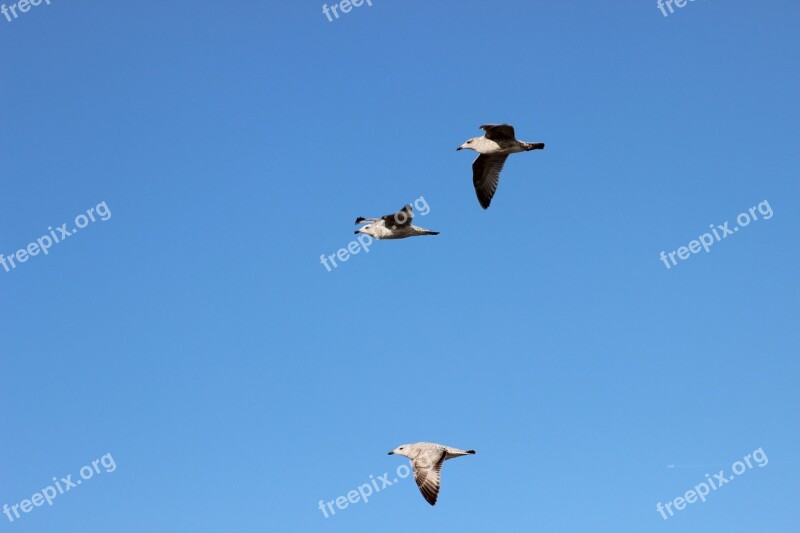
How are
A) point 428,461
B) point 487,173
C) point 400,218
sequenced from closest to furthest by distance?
point 428,461, point 400,218, point 487,173

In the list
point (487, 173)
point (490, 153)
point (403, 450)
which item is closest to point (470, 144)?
point (490, 153)

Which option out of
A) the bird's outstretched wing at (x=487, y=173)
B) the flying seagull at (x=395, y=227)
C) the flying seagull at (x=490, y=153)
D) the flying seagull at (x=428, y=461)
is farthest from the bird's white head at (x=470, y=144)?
the flying seagull at (x=428, y=461)

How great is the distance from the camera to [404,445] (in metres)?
36.8

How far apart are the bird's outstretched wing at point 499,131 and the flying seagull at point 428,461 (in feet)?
33.5

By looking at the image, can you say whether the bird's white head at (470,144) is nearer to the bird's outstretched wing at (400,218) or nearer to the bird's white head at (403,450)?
the bird's outstretched wing at (400,218)

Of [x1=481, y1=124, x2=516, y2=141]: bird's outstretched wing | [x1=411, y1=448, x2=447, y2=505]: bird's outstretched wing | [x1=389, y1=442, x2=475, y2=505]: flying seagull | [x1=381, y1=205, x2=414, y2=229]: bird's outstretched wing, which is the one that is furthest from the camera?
[x1=381, y1=205, x2=414, y2=229]: bird's outstretched wing

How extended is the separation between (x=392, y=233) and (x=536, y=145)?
570cm

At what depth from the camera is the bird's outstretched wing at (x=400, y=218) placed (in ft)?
120

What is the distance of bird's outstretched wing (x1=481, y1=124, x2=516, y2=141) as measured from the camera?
115 ft

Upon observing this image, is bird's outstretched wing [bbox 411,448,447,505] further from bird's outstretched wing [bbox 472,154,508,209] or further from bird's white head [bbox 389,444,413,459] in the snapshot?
bird's outstretched wing [bbox 472,154,508,209]

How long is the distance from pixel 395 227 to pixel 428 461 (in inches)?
316

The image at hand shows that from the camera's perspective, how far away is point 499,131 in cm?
3544

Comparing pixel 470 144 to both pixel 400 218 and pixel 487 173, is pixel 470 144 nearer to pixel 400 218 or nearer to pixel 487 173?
pixel 487 173

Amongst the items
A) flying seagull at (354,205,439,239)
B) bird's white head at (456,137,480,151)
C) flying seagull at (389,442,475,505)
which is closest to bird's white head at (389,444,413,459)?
flying seagull at (389,442,475,505)
